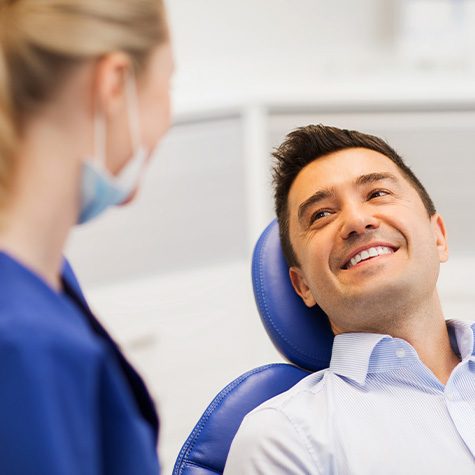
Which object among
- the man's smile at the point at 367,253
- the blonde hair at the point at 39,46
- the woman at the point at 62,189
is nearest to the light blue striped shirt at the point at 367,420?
the man's smile at the point at 367,253

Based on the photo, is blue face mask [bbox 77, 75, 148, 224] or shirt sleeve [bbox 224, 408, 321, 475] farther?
shirt sleeve [bbox 224, 408, 321, 475]

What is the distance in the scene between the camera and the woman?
68 cm

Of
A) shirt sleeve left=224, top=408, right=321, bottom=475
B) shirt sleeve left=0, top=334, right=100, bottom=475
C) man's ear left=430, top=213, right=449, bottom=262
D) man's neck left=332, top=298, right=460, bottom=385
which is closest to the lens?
shirt sleeve left=0, top=334, right=100, bottom=475

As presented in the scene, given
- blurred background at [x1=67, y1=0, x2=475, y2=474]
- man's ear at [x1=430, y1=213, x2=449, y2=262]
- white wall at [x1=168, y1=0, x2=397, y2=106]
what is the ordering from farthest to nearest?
1. white wall at [x1=168, y1=0, x2=397, y2=106]
2. blurred background at [x1=67, y1=0, x2=475, y2=474]
3. man's ear at [x1=430, y1=213, x2=449, y2=262]

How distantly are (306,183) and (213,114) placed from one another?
3.30 ft

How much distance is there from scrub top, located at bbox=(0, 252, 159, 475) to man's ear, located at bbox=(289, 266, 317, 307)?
73cm

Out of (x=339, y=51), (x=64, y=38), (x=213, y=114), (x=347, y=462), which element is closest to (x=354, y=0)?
(x=339, y=51)

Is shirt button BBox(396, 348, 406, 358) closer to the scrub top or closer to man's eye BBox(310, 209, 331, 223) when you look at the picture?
man's eye BBox(310, 209, 331, 223)

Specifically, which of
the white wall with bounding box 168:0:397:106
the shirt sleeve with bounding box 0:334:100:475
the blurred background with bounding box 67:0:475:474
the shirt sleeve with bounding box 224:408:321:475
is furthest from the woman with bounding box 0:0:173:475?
the white wall with bounding box 168:0:397:106

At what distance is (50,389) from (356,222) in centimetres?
83

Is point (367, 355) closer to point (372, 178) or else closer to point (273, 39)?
point (372, 178)

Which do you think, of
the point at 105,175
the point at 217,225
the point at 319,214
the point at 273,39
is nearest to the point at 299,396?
the point at 319,214

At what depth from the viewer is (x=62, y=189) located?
2.53ft

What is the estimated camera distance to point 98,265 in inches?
102
